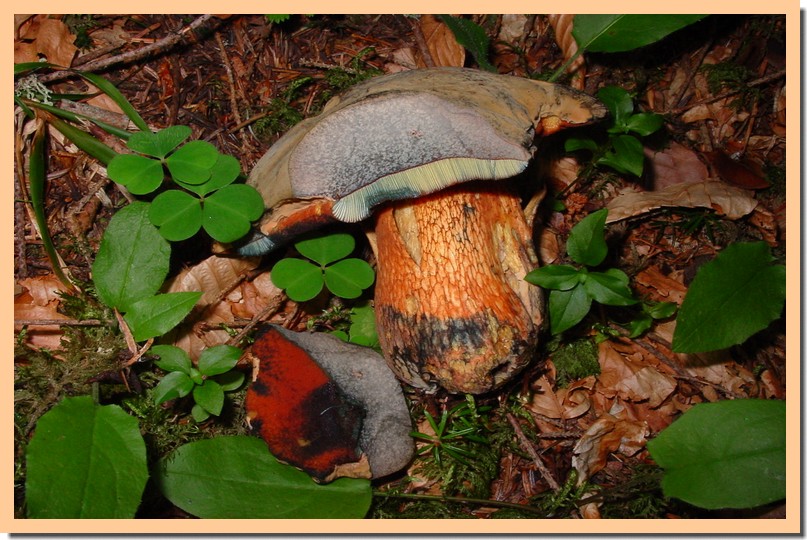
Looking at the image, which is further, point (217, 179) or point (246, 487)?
point (217, 179)

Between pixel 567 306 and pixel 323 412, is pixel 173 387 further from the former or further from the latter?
pixel 567 306

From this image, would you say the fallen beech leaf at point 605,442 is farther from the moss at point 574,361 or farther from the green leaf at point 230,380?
the green leaf at point 230,380

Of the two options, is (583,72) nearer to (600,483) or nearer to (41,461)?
(600,483)

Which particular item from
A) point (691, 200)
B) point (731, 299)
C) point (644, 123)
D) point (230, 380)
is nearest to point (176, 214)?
point (230, 380)

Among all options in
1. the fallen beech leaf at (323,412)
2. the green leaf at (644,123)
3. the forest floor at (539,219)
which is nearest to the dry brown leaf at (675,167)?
the forest floor at (539,219)

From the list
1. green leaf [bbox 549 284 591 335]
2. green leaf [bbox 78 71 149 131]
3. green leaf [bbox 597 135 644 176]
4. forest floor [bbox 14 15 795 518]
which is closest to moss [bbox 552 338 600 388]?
forest floor [bbox 14 15 795 518]

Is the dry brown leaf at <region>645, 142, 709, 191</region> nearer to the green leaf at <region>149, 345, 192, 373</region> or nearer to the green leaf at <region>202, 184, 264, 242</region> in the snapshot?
the green leaf at <region>202, 184, 264, 242</region>

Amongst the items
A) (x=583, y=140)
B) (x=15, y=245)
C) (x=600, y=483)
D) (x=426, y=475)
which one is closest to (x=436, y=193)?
(x=583, y=140)

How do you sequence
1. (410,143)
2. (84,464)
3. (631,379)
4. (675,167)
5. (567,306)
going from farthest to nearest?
(675,167), (631,379), (567,306), (84,464), (410,143)
